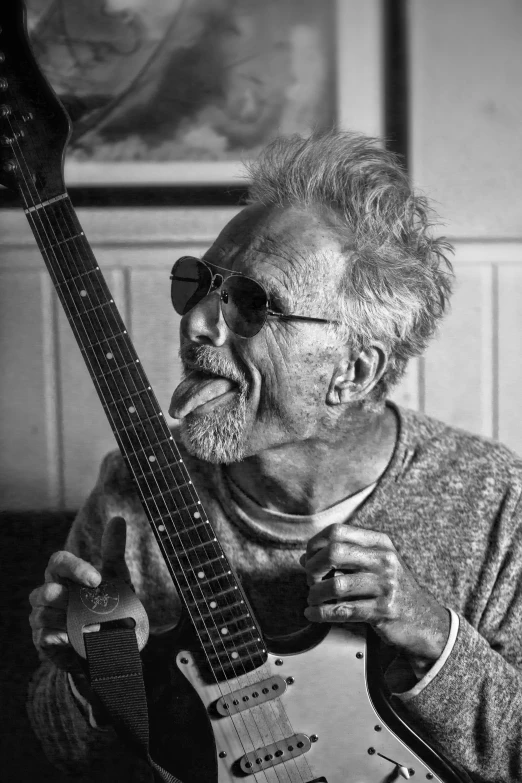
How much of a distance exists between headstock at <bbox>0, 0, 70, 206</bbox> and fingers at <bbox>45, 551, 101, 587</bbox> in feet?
1.23

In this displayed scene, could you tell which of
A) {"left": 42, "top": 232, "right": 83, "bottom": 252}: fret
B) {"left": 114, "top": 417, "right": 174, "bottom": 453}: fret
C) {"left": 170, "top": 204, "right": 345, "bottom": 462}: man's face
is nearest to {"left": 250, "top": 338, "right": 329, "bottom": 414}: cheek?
{"left": 170, "top": 204, "right": 345, "bottom": 462}: man's face

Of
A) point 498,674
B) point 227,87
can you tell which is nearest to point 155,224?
point 227,87

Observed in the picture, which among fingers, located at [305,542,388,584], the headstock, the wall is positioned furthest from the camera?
the wall

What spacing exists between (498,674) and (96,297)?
586mm

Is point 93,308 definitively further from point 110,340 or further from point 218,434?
point 218,434

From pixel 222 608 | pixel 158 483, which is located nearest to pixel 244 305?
pixel 158 483

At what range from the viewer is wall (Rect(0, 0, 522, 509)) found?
1.08 meters

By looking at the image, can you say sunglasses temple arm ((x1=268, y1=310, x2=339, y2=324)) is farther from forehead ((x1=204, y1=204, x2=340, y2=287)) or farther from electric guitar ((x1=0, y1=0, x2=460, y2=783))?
electric guitar ((x1=0, y1=0, x2=460, y2=783))

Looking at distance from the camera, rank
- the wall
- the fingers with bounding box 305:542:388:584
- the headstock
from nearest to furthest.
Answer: the fingers with bounding box 305:542:388:584
the headstock
the wall

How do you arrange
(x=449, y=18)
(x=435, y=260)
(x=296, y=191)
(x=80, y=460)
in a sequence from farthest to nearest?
(x=80, y=460), (x=449, y=18), (x=435, y=260), (x=296, y=191)

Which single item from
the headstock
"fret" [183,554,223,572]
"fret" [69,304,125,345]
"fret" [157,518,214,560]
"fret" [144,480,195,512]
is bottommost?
"fret" [183,554,223,572]

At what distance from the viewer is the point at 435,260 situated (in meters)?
0.96

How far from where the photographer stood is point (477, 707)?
794mm

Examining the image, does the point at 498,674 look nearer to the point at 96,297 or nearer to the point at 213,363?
the point at 213,363
